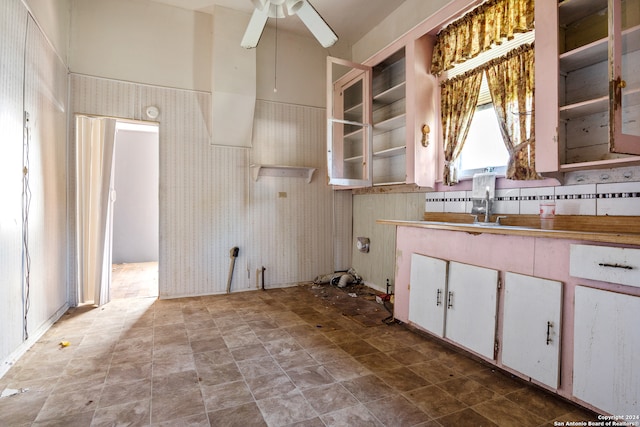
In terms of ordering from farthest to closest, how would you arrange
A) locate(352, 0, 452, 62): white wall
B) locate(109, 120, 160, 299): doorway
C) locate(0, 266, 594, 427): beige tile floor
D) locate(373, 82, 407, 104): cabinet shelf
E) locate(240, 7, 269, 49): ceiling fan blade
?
locate(109, 120, 160, 299): doorway
locate(373, 82, 407, 104): cabinet shelf
locate(352, 0, 452, 62): white wall
locate(240, 7, 269, 49): ceiling fan blade
locate(0, 266, 594, 427): beige tile floor

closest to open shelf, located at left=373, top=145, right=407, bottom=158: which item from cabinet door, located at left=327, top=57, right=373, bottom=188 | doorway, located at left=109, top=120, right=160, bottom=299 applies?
cabinet door, located at left=327, top=57, right=373, bottom=188

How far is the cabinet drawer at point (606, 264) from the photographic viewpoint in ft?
4.99

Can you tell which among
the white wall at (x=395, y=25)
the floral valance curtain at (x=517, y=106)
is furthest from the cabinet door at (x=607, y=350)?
the white wall at (x=395, y=25)

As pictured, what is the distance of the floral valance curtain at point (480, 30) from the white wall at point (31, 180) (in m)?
3.24

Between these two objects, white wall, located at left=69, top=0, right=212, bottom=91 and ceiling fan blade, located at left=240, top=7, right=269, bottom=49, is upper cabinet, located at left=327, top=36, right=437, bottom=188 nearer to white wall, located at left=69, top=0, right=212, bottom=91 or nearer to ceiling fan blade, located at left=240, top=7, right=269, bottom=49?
ceiling fan blade, located at left=240, top=7, right=269, bottom=49

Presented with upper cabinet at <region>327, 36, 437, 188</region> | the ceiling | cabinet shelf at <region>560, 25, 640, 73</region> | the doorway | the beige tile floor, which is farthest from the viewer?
the doorway

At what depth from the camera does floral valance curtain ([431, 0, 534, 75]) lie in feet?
7.97

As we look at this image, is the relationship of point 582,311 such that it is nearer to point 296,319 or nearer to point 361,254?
point 296,319

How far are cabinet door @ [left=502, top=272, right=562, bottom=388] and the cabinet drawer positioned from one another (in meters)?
0.15

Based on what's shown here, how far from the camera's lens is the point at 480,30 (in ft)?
9.02

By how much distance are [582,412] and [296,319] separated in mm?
2137

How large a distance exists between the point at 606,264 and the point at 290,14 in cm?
249

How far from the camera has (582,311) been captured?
169cm

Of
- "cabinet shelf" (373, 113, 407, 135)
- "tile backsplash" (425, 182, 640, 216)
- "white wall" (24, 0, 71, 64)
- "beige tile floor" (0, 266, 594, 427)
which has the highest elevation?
"white wall" (24, 0, 71, 64)
